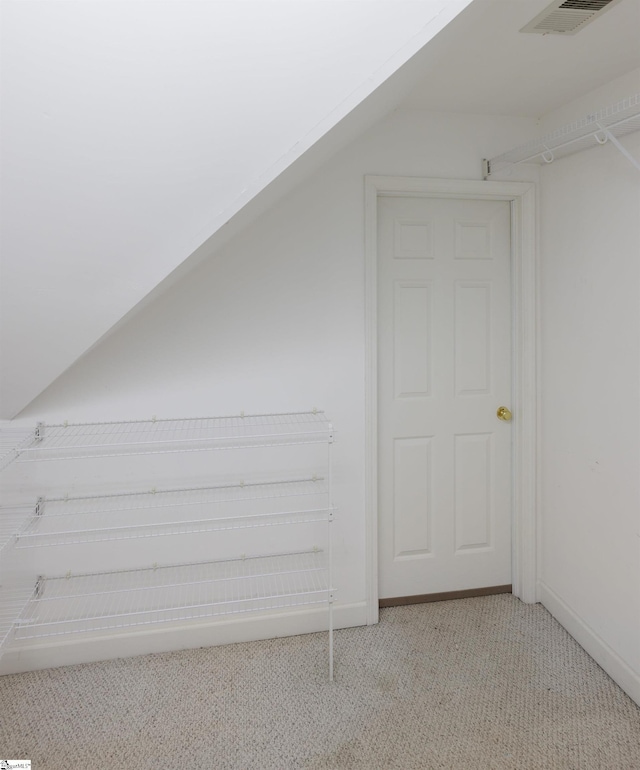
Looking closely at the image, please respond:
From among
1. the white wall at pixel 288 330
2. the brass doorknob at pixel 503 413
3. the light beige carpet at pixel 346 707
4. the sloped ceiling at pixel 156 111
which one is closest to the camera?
the sloped ceiling at pixel 156 111

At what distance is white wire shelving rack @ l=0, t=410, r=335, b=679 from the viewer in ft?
6.73

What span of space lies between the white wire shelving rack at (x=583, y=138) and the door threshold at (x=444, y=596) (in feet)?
6.33

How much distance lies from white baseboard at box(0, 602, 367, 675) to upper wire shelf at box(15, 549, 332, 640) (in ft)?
0.16

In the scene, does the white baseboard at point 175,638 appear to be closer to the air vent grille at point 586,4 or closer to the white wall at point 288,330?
the white wall at point 288,330

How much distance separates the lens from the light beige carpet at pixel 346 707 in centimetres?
165

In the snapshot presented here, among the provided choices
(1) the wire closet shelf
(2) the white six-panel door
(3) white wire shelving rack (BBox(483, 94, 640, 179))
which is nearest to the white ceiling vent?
(3) white wire shelving rack (BBox(483, 94, 640, 179))

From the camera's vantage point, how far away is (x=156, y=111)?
4.17ft

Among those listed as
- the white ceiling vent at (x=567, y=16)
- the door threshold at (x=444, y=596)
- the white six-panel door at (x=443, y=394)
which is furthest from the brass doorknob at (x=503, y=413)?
the white ceiling vent at (x=567, y=16)

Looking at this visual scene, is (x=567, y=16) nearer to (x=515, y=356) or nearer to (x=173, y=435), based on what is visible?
(x=515, y=356)

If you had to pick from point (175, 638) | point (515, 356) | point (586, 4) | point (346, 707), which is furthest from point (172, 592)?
point (586, 4)

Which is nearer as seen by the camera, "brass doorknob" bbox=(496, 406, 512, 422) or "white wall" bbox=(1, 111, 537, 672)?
"white wall" bbox=(1, 111, 537, 672)

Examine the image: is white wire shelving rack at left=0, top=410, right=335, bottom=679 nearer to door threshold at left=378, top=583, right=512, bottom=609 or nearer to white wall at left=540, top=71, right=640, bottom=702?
door threshold at left=378, top=583, right=512, bottom=609

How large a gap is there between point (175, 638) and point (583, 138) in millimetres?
2507

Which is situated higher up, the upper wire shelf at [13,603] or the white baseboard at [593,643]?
the upper wire shelf at [13,603]
